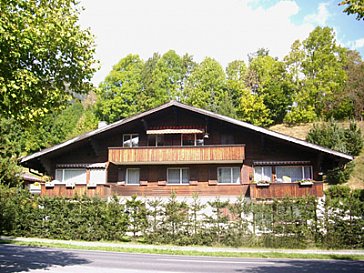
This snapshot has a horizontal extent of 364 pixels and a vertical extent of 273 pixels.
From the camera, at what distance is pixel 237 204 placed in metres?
21.4

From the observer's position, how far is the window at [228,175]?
1232 inches

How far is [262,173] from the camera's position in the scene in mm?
31312

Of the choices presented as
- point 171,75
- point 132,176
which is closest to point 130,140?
point 132,176

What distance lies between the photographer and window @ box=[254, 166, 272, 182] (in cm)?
3120

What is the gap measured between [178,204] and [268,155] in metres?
11.9

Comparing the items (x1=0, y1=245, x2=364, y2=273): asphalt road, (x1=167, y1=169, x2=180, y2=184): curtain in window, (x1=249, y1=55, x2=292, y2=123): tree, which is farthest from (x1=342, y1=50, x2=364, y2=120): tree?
(x1=0, y1=245, x2=364, y2=273): asphalt road

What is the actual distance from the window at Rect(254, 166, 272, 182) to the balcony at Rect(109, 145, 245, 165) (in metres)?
2.33

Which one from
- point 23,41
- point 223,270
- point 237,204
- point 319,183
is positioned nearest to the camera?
point 23,41

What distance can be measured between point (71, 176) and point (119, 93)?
2968 cm

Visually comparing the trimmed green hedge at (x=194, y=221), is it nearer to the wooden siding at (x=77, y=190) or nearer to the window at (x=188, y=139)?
the wooden siding at (x=77, y=190)

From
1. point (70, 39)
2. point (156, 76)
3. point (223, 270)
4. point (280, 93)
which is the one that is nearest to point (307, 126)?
point (280, 93)

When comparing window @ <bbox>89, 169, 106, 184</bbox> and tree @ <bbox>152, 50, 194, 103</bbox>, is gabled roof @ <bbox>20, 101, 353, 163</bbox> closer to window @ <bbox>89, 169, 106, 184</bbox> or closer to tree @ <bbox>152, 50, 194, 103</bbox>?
window @ <bbox>89, 169, 106, 184</bbox>

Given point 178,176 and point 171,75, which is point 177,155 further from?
point 171,75

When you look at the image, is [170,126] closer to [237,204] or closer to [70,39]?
[237,204]
